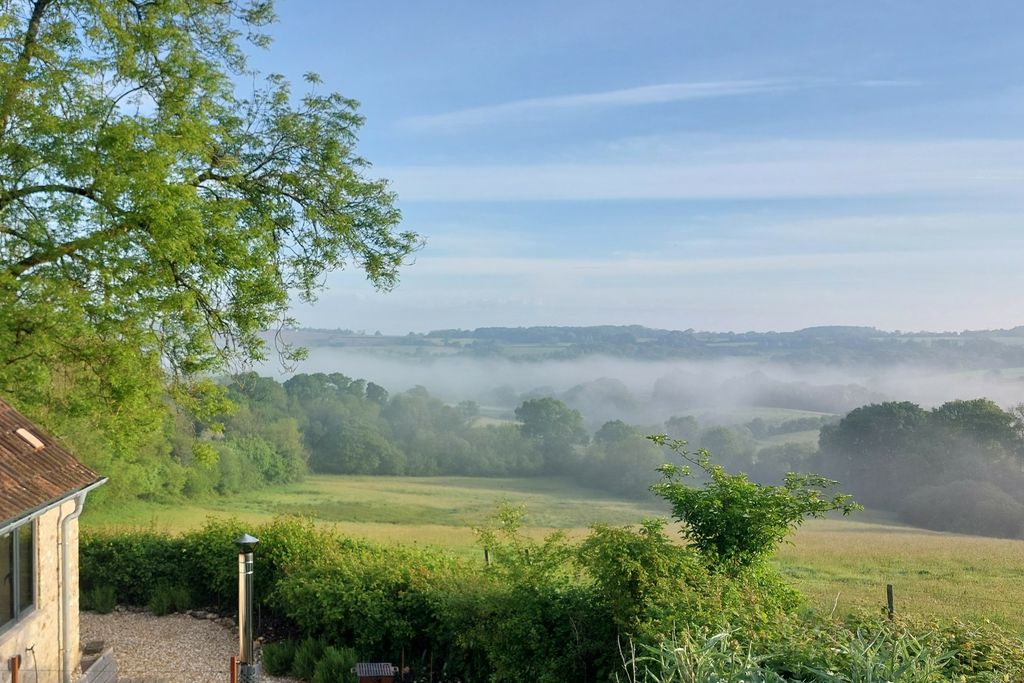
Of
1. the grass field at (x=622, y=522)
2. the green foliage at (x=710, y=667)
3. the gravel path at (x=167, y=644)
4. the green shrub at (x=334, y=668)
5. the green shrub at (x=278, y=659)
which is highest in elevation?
the green foliage at (x=710, y=667)

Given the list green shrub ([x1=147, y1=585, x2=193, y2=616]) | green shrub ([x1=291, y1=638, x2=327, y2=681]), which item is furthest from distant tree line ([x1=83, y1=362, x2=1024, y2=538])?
green shrub ([x1=291, y1=638, x2=327, y2=681])

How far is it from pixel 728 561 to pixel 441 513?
30715 mm

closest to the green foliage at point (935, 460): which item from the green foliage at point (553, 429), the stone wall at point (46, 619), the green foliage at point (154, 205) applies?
the green foliage at point (553, 429)

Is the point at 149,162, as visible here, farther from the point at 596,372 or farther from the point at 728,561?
the point at 596,372

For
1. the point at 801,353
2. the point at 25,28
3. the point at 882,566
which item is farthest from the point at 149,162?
the point at 801,353

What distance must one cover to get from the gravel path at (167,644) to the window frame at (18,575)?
2.45m

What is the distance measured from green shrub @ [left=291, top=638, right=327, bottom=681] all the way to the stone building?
105 inches

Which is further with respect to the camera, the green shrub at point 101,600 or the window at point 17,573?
the green shrub at point 101,600

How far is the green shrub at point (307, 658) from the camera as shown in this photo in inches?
440

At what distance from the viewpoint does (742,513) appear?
11.0 meters

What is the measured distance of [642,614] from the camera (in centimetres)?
862

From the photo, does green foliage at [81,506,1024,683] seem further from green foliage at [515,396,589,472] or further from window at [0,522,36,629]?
green foliage at [515,396,589,472]

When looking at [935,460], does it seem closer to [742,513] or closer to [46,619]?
[742,513]

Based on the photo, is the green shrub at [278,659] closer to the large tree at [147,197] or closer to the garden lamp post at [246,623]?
the garden lamp post at [246,623]
